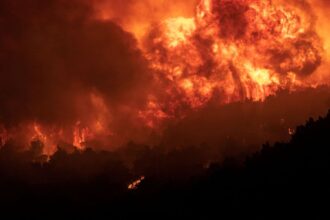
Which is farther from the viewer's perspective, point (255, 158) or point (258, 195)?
point (255, 158)

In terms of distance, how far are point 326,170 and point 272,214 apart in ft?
61.2

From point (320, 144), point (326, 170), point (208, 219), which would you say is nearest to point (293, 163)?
point (320, 144)

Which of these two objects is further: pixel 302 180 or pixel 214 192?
pixel 214 192

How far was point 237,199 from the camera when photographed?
171m

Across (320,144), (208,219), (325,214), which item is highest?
(320,144)

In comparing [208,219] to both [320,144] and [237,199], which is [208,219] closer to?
[237,199]

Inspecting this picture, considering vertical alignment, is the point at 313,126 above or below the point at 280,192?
above

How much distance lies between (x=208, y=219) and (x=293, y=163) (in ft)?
111

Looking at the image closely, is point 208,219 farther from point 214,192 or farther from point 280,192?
point 280,192

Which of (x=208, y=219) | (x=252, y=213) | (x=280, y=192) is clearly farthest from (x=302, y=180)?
(x=208, y=219)

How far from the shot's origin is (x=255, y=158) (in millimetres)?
189875

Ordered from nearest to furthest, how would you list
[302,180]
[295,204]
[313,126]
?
[295,204] < [302,180] < [313,126]

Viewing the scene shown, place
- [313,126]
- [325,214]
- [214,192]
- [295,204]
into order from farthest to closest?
[214,192]
[313,126]
[295,204]
[325,214]

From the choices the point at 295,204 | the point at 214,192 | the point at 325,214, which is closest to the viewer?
the point at 325,214
